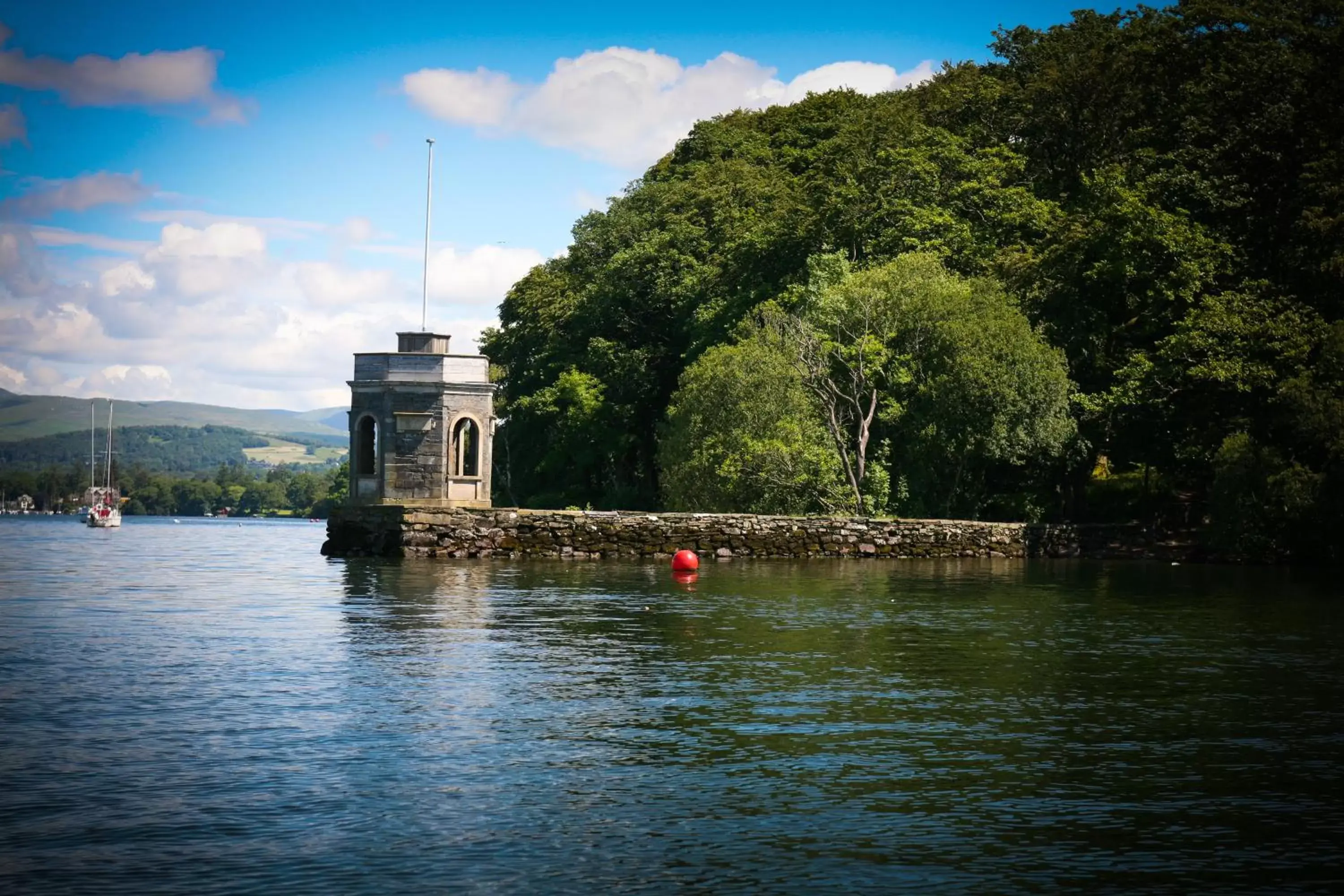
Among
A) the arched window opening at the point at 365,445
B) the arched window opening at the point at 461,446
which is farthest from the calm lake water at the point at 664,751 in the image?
the arched window opening at the point at 365,445

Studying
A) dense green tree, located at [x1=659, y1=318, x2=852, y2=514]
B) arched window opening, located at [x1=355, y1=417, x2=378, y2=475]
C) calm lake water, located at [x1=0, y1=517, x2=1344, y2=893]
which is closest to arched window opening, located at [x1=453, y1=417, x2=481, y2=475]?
arched window opening, located at [x1=355, y1=417, x2=378, y2=475]

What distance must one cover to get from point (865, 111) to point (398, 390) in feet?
120

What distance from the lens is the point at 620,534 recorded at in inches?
1775

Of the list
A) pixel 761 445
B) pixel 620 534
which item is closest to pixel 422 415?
pixel 620 534

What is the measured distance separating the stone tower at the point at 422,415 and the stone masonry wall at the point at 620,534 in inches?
85.0

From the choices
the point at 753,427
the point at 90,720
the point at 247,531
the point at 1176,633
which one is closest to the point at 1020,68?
the point at 753,427

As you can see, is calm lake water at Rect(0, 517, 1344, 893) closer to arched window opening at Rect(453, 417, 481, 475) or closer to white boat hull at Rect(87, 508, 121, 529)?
arched window opening at Rect(453, 417, 481, 475)

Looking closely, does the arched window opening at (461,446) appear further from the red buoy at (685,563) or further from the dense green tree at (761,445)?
the red buoy at (685,563)

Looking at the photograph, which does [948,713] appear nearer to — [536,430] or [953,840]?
[953,840]

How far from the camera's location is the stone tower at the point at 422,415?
4769cm

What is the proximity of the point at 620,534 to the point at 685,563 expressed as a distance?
7.86 meters

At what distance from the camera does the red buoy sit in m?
37.5

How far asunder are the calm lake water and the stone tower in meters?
22.2

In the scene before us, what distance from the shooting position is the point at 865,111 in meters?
73.6
